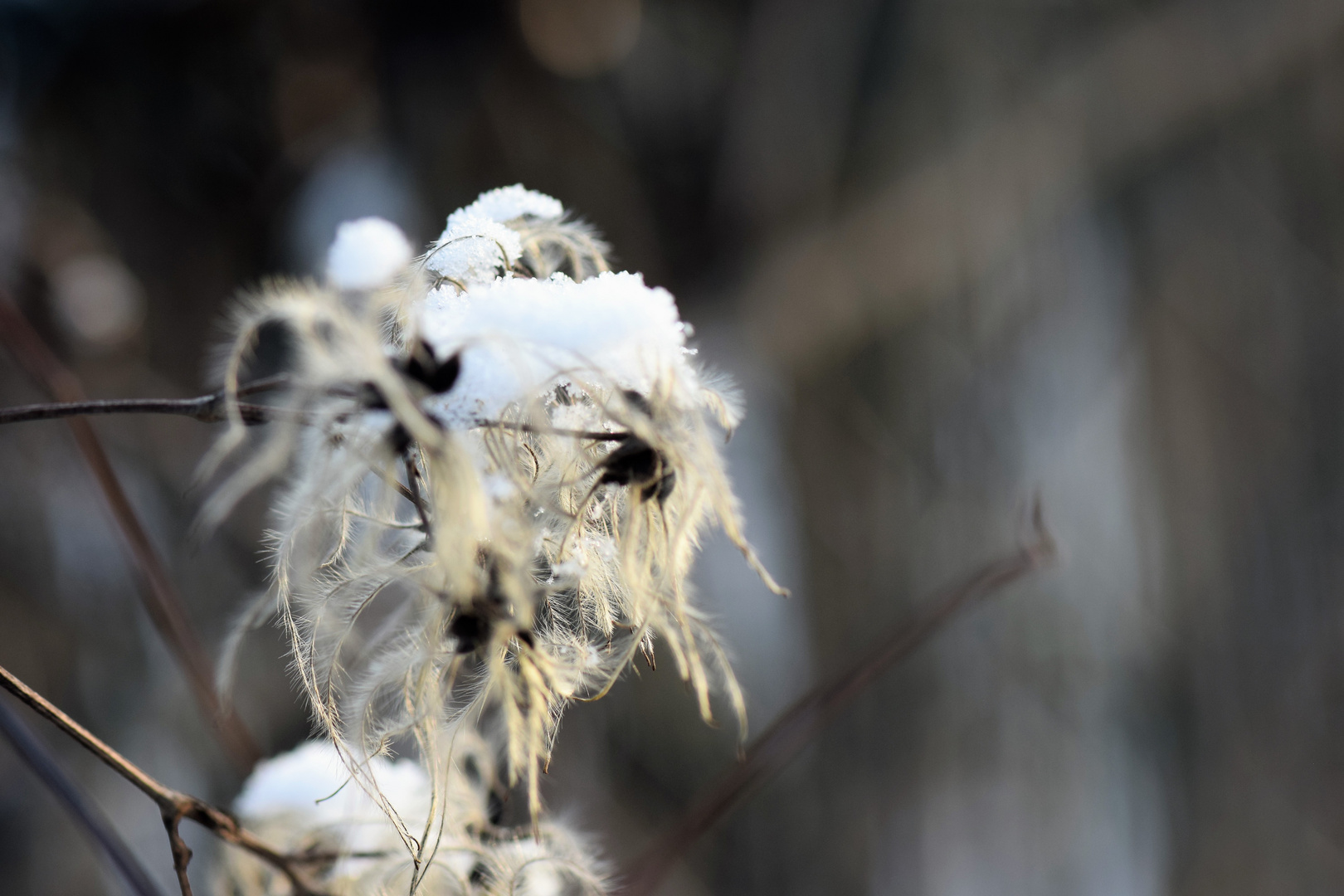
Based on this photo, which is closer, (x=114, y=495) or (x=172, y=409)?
(x=172, y=409)

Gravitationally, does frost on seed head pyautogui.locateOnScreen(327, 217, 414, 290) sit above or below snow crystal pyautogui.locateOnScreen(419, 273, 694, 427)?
above

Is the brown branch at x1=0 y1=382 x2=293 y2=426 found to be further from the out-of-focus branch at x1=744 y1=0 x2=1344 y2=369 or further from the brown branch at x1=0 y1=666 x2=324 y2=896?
the out-of-focus branch at x1=744 y1=0 x2=1344 y2=369

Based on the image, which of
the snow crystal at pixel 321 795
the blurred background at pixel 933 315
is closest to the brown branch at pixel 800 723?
the snow crystal at pixel 321 795

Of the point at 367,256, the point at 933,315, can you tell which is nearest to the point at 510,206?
the point at 367,256

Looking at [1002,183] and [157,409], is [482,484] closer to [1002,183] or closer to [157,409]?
[157,409]

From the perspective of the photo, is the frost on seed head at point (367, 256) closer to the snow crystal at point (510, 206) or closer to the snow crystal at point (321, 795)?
the snow crystal at point (510, 206)

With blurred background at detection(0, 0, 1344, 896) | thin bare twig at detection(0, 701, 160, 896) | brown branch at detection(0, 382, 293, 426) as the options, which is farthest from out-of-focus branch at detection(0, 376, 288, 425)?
blurred background at detection(0, 0, 1344, 896)
